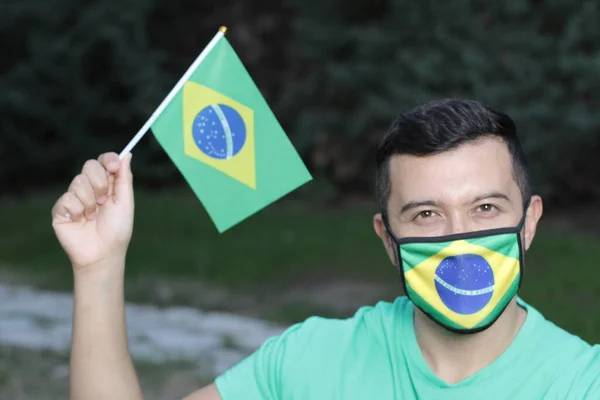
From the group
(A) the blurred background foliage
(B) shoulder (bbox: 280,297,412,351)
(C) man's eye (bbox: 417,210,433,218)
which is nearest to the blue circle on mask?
(C) man's eye (bbox: 417,210,433,218)

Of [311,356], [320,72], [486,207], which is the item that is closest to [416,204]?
[486,207]

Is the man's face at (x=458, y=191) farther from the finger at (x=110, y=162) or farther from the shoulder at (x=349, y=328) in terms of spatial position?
the finger at (x=110, y=162)

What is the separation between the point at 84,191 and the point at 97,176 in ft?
0.16

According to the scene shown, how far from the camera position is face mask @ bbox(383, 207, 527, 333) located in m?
2.37

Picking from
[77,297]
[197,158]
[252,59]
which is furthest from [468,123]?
[252,59]

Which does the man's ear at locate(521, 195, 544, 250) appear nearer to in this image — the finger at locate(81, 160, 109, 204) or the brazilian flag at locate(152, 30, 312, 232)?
the brazilian flag at locate(152, 30, 312, 232)

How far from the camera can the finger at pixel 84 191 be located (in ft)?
7.97

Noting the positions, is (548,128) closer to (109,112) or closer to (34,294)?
(34,294)

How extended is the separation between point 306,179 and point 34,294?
198 inches

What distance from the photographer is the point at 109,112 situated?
1280 cm

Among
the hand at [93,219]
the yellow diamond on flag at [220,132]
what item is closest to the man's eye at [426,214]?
the yellow diamond on flag at [220,132]

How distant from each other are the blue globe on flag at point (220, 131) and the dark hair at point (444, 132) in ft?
1.43

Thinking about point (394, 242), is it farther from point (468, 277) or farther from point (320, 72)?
point (320, 72)

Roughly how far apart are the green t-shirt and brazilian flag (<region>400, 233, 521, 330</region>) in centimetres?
11
